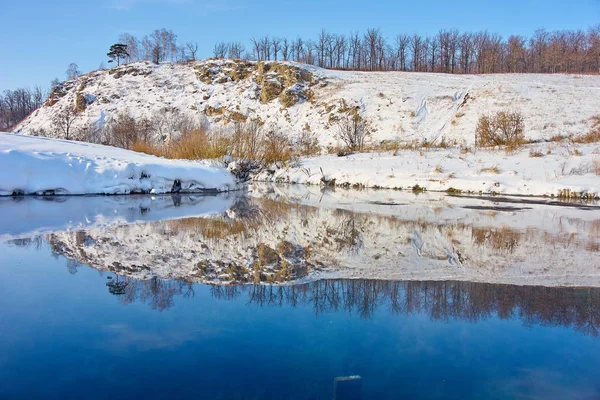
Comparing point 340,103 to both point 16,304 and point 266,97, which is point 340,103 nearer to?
point 266,97

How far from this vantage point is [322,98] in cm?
5103

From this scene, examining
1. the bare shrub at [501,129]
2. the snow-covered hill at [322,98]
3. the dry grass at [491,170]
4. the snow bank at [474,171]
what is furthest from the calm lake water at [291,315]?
the snow-covered hill at [322,98]

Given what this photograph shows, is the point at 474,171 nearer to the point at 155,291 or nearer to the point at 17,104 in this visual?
the point at 155,291

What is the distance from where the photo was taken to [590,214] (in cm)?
1148

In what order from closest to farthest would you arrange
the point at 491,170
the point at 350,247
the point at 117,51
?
the point at 350,247
the point at 491,170
the point at 117,51

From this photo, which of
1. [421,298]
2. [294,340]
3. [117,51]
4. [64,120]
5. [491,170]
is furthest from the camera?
[117,51]

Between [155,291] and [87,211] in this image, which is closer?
[155,291]

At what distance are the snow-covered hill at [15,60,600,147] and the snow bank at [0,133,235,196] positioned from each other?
967 inches

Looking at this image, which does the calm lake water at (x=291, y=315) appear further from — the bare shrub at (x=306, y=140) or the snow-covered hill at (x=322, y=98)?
the bare shrub at (x=306, y=140)

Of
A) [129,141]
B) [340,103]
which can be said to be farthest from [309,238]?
[340,103]

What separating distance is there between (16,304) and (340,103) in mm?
46029

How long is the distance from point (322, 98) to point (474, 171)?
33.7 m

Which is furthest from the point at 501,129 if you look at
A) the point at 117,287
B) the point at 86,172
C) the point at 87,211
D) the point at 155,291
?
the point at 117,287

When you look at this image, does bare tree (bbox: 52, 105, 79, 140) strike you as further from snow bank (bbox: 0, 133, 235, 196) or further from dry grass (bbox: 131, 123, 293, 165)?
snow bank (bbox: 0, 133, 235, 196)
